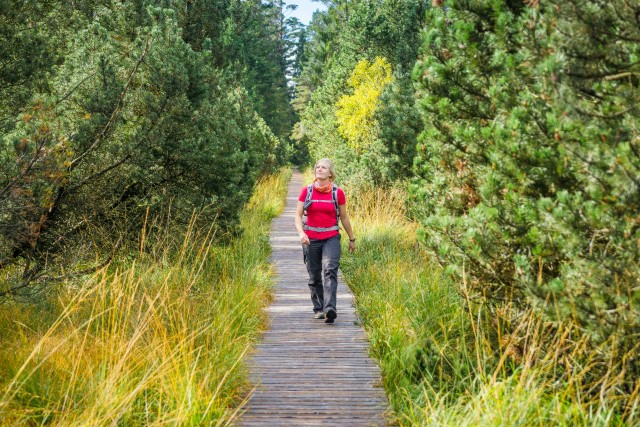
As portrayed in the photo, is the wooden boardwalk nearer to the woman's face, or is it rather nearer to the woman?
the woman

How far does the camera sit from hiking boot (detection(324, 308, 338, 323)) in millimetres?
7500

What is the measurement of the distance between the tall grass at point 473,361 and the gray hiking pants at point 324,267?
0.48m

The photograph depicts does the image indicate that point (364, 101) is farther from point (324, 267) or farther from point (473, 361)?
point (473, 361)

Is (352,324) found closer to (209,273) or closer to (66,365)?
(209,273)

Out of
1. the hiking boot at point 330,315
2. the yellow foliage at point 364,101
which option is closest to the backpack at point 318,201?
the hiking boot at point 330,315

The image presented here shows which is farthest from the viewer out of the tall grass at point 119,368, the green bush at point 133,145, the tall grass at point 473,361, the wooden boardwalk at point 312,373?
the green bush at point 133,145

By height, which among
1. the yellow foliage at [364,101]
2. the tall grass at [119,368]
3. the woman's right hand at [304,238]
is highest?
the yellow foliage at [364,101]

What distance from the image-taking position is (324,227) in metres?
7.60

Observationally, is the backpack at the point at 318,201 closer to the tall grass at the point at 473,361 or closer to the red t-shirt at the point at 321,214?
the red t-shirt at the point at 321,214

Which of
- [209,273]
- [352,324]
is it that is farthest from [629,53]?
[209,273]

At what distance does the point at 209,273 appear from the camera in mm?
8992

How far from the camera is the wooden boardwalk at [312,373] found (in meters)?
4.68

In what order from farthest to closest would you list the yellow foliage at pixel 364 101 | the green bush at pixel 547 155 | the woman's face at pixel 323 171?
the yellow foliage at pixel 364 101
the woman's face at pixel 323 171
the green bush at pixel 547 155

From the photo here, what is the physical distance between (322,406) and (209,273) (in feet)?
14.5
